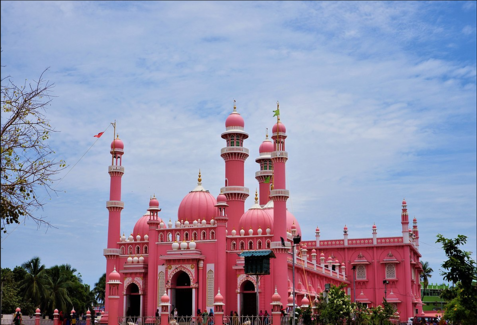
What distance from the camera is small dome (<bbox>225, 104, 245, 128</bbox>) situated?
1865 inches

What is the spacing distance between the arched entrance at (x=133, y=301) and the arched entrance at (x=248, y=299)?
7.67 meters

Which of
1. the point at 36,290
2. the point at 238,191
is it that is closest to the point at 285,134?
the point at 238,191

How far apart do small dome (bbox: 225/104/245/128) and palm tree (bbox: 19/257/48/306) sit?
20969 millimetres

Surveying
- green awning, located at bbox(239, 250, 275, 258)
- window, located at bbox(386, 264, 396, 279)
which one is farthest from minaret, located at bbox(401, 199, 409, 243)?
green awning, located at bbox(239, 250, 275, 258)

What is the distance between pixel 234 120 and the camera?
156 feet

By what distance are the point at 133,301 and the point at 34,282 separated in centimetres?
1189

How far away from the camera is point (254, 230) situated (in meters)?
42.8

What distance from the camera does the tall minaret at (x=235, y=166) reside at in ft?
152

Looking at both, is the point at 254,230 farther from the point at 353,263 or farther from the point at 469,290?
the point at 353,263

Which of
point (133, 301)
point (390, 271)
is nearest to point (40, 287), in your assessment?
point (133, 301)

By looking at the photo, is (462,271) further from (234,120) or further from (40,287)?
(40,287)

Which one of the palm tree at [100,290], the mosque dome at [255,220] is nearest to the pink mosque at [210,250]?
the mosque dome at [255,220]

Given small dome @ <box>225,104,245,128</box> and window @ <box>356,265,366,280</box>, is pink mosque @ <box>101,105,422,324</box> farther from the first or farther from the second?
window @ <box>356,265,366,280</box>

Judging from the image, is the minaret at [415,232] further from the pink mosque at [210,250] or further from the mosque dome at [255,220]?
the mosque dome at [255,220]
